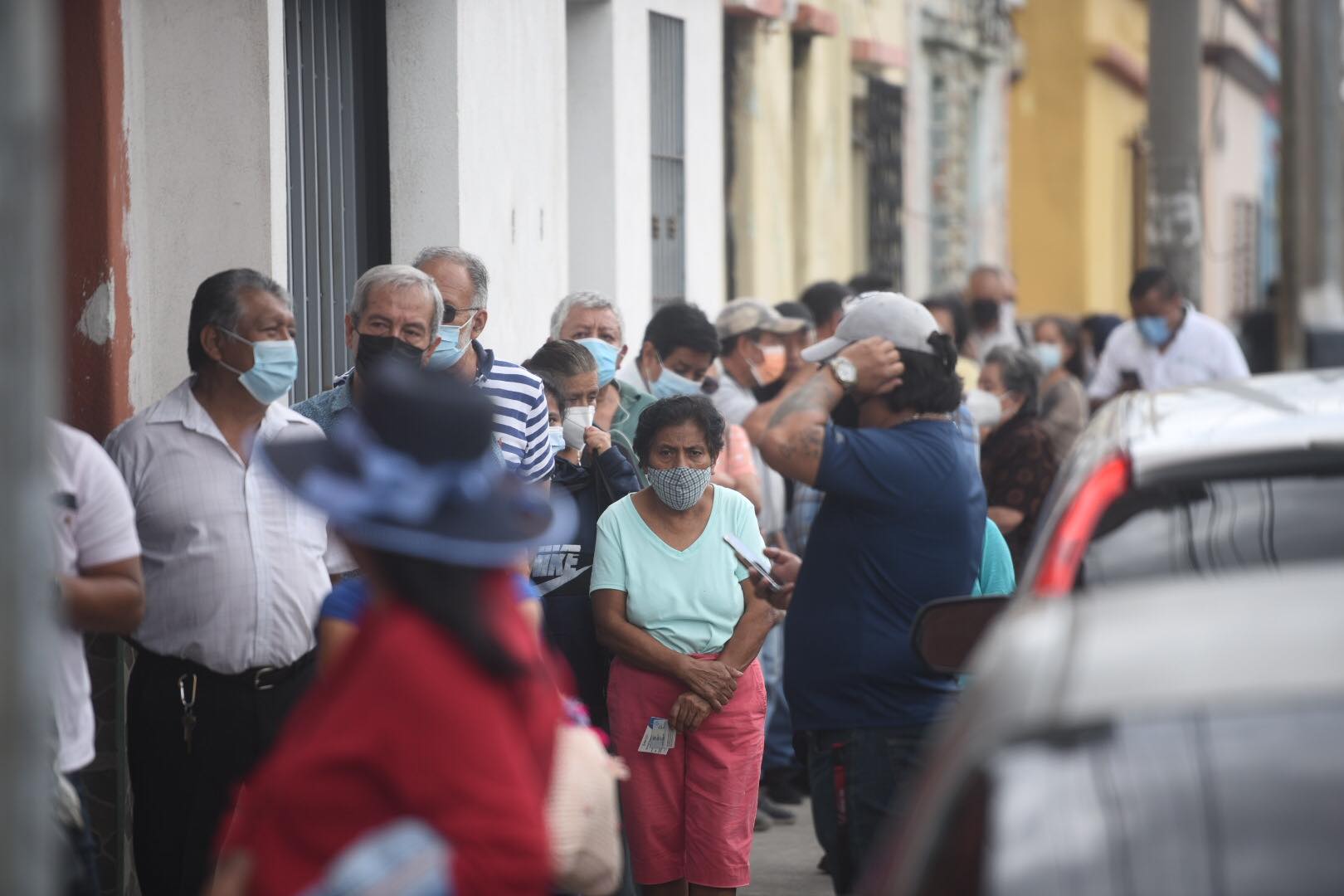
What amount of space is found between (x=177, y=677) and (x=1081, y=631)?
117 inches

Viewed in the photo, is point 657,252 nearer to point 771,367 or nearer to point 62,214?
point 771,367

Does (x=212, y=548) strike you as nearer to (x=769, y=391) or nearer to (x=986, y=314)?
(x=769, y=391)

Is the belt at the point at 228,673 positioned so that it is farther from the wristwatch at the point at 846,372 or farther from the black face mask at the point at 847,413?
the black face mask at the point at 847,413

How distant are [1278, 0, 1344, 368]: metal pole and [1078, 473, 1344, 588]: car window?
45.0 ft

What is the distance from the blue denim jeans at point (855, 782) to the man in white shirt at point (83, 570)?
1.69 metres

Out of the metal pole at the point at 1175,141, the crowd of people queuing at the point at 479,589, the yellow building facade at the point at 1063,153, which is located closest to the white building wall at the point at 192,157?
the crowd of people queuing at the point at 479,589

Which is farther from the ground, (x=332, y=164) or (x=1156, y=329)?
(x=332, y=164)

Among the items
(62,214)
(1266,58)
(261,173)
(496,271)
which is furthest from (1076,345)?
(1266,58)

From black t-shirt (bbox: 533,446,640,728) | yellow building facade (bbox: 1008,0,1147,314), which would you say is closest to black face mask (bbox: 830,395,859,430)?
black t-shirt (bbox: 533,446,640,728)

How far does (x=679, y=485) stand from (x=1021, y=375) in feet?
11.1

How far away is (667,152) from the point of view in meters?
12.1

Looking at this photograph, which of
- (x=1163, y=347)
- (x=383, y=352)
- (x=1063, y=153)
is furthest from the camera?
(x=1063, y=153)

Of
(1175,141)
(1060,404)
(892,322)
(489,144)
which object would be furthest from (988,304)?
(892,322)

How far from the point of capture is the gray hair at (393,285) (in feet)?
18.5
